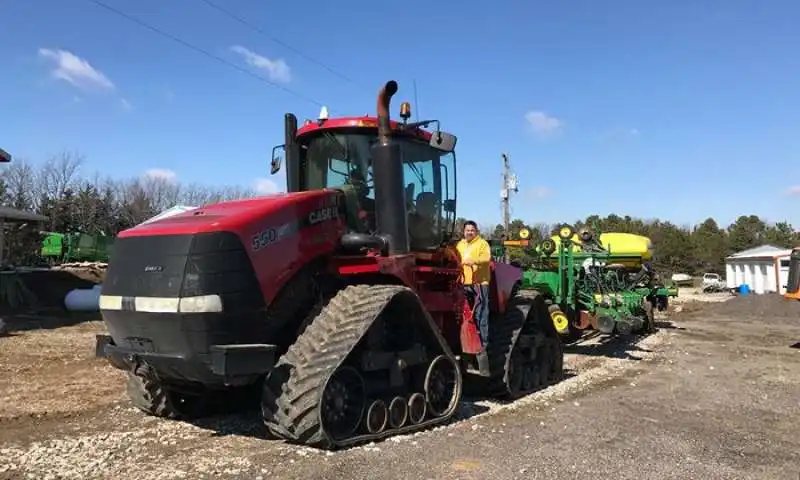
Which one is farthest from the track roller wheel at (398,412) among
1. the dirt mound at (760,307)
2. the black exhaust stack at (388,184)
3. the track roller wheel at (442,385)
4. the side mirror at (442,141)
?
the dirt mound at (760,307)

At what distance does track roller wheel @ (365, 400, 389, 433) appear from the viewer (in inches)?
245

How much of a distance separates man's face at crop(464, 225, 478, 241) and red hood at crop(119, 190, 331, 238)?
2199 mm

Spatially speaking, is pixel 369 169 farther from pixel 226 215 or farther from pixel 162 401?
pixel 162 401

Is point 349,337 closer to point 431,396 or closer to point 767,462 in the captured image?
point 431,396

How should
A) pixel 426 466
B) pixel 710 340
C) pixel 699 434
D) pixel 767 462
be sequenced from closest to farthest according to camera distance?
pixel 426 466 → pixel 767 462 → pixel 699 434 → pixel 710 340

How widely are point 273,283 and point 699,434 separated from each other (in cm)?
440

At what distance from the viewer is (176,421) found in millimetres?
6934

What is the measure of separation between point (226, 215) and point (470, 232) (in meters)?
3.29

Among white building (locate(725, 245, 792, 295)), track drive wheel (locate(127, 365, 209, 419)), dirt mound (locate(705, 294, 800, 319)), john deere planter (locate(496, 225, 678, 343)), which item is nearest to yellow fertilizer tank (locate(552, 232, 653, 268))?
john deere planter (locate(496, 225, 678, 343))

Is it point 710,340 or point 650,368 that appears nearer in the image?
point 650,368

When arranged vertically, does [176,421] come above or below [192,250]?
below

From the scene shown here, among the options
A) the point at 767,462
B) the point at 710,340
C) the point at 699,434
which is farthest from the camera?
the point at 710,340

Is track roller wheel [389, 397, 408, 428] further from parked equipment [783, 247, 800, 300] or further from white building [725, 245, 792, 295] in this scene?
white building [725, 245, 792, 295]

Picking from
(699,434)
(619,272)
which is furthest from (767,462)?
(619,272)
